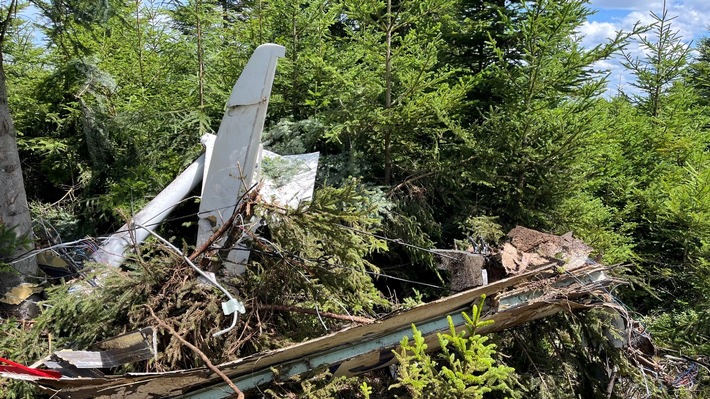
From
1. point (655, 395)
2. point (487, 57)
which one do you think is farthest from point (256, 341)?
point (487, 57)

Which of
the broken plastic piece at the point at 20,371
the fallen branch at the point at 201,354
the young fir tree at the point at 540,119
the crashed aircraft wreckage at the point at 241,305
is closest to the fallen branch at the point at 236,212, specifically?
the crashed aircraft wreckage at the point at 241,305

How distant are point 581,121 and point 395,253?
247 cm

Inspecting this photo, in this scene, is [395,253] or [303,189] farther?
[395,253]

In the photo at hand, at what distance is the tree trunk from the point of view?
3.72 m

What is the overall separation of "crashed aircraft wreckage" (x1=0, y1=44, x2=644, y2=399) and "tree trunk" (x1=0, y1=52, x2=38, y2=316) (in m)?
0.59

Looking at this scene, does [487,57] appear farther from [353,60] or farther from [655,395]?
[655,395]

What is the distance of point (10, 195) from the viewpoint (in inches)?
149

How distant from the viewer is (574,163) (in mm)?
5254

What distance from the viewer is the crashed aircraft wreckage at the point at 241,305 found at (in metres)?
2.69

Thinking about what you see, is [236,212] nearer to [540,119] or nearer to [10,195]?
[10,195]

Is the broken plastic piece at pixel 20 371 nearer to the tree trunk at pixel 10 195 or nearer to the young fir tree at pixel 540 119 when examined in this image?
the tree trunk at pixel 10 195

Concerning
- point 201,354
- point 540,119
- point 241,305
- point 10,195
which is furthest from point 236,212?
point 540,119

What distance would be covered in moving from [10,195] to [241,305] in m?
2.26

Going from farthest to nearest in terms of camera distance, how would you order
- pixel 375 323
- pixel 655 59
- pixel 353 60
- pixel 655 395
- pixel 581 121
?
pixel 655 59 → pixel 353 60 → pixel 581 121 → pixel 655 395 → pixel 375 323
